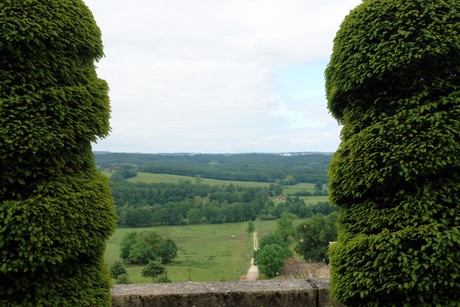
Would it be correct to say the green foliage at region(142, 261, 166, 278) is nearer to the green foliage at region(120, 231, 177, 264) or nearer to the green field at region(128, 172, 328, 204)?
the green foliage at region(120, 231, 177, 264)

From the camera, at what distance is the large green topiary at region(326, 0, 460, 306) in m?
3.56

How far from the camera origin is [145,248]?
45906mm

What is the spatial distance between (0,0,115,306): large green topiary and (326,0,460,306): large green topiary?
107 inches

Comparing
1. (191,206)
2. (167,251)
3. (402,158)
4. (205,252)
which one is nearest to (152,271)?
(167,251)

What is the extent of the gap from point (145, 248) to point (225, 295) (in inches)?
1709

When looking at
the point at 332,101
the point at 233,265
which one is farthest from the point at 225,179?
the point at 332,101

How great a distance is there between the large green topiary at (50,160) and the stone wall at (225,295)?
2.58 feet

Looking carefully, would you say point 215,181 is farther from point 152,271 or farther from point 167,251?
point 152,271

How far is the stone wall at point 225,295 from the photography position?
4.85 meters

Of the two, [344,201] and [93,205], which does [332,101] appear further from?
[93,205]

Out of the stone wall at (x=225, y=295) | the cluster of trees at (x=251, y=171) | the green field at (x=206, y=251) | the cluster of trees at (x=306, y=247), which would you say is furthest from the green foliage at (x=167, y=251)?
the stone wall at (x=225, y=295)

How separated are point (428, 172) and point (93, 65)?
3750 millimetres

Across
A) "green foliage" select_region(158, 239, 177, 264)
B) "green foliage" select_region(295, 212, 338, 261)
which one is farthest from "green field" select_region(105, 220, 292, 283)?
"green foliage" select_region(295, 212, 338, 261)

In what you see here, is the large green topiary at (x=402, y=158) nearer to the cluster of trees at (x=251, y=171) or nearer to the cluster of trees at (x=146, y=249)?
the cluster of trees at (x=146, y=249)
